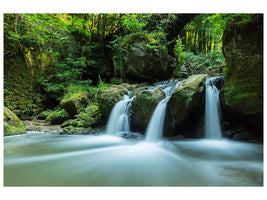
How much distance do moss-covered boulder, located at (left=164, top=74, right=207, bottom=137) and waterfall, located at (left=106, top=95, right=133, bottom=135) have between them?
1.47 m

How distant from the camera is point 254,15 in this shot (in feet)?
8.46

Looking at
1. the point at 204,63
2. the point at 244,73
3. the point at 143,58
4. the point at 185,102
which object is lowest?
the point at 185,102

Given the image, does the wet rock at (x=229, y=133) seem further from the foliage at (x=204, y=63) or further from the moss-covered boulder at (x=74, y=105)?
the foliage at (x=204, y=63)

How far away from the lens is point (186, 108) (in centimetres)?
380

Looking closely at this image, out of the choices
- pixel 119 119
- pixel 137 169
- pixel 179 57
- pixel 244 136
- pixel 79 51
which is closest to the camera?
pixel 137 169

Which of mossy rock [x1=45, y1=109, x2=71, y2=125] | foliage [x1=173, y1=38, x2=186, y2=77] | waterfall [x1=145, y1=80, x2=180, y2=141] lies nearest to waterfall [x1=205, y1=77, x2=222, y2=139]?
waterfall [x1=145, y1=80, x2=180, y2=141]

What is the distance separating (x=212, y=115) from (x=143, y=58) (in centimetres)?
466

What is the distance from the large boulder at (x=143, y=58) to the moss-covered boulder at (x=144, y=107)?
10.2 feet

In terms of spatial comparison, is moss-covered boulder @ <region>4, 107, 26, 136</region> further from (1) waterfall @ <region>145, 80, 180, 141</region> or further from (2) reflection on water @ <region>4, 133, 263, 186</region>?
(1) waterfall @ <region>145, 80, 180, 141</region>

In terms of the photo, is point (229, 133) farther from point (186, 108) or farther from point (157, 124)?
point (157, 124)

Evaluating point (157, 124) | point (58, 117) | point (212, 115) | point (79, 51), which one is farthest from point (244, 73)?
point (79, 51)

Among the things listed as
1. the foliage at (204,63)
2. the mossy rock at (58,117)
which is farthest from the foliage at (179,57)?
the mossy rock at (58,117)

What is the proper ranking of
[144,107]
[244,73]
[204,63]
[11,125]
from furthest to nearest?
[204,63] → [144,107] → [11,125] → [244,73]

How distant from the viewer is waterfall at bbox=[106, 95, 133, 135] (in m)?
4.84
